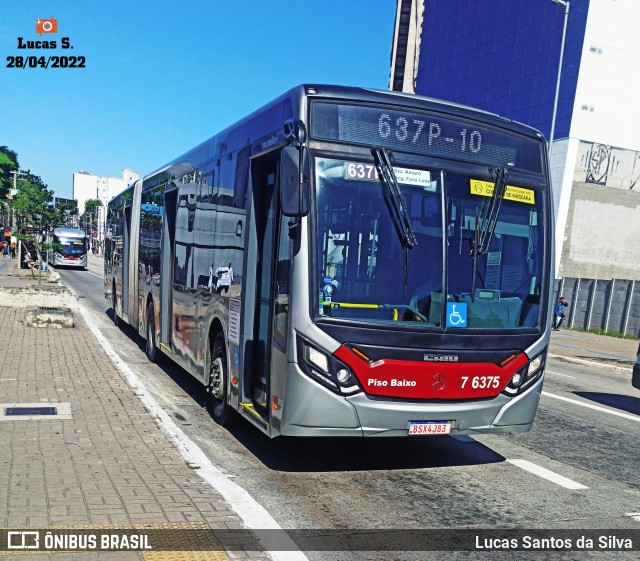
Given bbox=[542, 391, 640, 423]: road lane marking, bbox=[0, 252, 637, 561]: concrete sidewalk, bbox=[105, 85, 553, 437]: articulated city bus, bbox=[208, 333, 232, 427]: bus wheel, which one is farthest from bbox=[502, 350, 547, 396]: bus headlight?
bbox=[542, 391, 640, 423]: road lane marking

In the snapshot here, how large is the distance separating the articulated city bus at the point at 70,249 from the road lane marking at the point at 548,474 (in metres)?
50.4

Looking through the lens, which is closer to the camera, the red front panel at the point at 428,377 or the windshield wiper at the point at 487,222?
the red front panel at the point at 428,377

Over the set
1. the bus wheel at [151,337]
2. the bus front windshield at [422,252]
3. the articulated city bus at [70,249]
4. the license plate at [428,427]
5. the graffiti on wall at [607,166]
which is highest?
the graffiti on wall at [607,166]

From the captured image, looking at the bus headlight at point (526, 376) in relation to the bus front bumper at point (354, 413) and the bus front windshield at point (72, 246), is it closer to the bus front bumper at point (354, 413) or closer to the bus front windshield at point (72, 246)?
the bus front bumper at point (354, 413)

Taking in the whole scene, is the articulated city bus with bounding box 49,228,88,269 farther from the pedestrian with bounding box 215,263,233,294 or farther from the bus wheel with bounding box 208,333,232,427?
the pedestrian with bounding box 215,263,233,294

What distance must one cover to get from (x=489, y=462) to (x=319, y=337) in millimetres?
2644

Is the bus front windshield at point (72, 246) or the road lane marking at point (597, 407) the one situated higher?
the road lane marking at point (597, 407)

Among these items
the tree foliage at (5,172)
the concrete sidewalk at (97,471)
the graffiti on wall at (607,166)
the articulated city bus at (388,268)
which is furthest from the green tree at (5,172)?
the articulated city bus at (388,268)

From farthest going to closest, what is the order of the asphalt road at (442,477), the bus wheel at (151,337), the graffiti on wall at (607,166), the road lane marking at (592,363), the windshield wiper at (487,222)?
the graffiti on wall at (607,166), the road lane marking at (592,363), the bus wheel at (151,337), the windshield wiper at (487,222), the asphalt road at (442,477)

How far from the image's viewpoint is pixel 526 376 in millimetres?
6363

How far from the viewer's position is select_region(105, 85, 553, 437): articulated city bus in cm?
562

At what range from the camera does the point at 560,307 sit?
96.7 ft

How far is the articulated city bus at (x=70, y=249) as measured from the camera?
172 ft

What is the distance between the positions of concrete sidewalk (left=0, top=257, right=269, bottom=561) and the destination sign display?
10.7 feet
